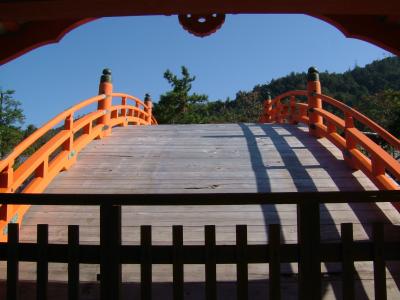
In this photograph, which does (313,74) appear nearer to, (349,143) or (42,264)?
(349,143)

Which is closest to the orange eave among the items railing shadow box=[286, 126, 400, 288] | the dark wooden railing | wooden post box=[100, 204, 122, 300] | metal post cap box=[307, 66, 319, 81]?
the dark wooden railing

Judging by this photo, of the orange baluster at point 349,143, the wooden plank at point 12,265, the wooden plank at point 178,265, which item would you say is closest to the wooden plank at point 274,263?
the wooden plank at point 178,265

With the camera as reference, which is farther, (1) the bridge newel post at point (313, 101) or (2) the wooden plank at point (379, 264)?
(1) the bridge newel post at point (313, 101)

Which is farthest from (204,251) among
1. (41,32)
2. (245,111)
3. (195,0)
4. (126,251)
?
(245,111)

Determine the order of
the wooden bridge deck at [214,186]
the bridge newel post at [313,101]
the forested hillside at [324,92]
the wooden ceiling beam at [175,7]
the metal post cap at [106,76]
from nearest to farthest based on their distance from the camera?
the wooden ceiling beam at [175,7]
the wooden bridge deck at [214,186]
the bridge newel post at [313,101]
the metal post cap at [106,76]
the forested hillside at [324,92]

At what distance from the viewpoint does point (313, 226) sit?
2.00m

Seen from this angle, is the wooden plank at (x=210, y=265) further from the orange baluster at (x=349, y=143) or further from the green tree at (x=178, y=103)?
the green tree at (x=178, y=103)

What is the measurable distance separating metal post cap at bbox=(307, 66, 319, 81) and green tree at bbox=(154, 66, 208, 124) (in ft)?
68.7

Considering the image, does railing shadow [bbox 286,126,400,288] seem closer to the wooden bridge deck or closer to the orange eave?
the wooden bridge deck

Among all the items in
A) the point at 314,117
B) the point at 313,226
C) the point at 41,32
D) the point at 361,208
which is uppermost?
the point at 41,32

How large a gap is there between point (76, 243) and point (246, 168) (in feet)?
10.8

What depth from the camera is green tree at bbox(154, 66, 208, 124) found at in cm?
2827

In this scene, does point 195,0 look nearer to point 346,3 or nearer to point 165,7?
point 165,7

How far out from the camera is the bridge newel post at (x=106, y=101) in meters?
7.09
